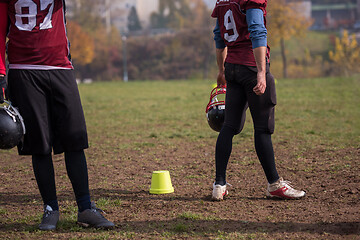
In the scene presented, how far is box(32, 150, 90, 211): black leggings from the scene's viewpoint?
395 cm

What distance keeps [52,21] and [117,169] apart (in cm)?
294

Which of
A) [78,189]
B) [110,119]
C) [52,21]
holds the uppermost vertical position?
[52,21]

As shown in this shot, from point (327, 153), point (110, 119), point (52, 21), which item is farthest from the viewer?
point (110, 119)

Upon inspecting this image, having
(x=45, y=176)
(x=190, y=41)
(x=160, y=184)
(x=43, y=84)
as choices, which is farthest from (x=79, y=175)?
(x=190, y=41)

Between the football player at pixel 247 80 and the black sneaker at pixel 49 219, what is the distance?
58.8 inches

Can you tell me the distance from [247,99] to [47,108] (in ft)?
5.83

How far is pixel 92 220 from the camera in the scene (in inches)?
153

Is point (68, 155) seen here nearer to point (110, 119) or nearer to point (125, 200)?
point (125, 200)

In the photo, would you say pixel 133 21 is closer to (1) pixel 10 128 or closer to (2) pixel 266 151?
(2) pixel 266 151

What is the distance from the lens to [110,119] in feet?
41.2

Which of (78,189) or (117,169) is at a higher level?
(78,189)

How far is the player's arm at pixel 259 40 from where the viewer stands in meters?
4.18

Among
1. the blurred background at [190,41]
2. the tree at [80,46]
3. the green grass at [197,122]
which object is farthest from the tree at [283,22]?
the green grass at [197,122]

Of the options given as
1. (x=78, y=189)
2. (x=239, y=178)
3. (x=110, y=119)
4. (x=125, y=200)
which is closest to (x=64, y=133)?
(x=78, y=189)
